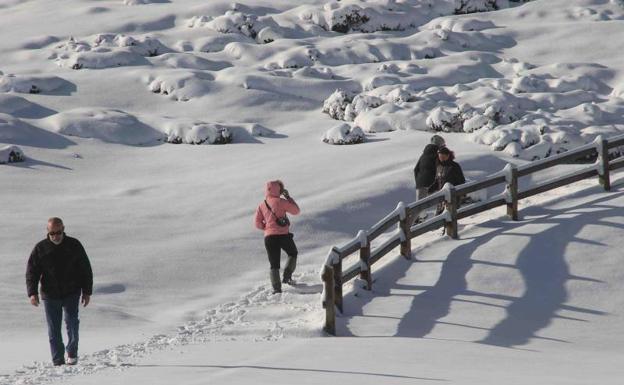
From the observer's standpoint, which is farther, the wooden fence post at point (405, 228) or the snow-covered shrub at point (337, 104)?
the snow-covered shrub at point (337, 104)

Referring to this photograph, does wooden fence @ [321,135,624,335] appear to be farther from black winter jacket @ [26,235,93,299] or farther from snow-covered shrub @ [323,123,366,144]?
snow-covered shrub @ [323,123,366,144]

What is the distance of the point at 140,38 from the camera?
1522 inches

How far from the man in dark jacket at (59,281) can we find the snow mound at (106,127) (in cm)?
1824

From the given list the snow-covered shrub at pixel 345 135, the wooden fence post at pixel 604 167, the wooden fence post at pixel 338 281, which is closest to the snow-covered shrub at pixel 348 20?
the snow-covered shrub at pixel 345 135

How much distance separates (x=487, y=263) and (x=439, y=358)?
4628 mm

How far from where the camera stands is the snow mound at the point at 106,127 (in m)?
28.7

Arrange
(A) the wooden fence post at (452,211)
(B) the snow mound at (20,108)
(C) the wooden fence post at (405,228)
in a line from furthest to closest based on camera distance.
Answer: (B) the snow mound at (20,108) < (A) the wooden fence post at (452,211) < (C) the wooden fence post at (405,228)

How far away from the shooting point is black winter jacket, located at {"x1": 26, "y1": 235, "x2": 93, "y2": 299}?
1030 centimetres

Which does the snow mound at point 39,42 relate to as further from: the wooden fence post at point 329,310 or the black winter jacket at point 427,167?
the wooden fence post at point 329,310

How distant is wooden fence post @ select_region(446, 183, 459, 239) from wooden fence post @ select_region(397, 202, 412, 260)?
40.5 inches

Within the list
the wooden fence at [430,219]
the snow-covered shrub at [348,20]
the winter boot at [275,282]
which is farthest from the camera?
the snow-covered shrub at [348,20]

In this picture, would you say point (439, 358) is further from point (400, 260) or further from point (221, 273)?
point (221, 273)

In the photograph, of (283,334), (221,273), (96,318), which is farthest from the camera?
(221,273)

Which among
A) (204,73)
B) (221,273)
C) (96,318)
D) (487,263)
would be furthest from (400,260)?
(204,73)
